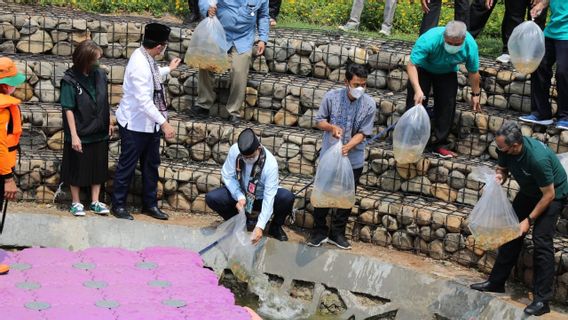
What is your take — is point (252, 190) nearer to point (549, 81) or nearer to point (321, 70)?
point (321, 70)

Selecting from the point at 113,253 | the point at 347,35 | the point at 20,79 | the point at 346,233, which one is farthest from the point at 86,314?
the point at 347,35

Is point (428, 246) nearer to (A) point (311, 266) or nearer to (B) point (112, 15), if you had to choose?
(A) point (311, 266)

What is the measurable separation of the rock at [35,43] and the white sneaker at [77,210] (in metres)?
2.59

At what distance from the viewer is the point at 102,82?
9.74m

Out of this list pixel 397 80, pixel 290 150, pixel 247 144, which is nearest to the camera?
pixel 247 144

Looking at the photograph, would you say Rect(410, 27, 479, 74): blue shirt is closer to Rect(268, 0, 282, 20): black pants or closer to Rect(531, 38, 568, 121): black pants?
Rect(531, 38, 568, 121): black pants

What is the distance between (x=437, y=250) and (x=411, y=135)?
3.54 feet

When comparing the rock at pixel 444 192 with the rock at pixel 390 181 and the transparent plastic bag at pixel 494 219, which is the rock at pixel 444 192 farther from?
the transparent plastic bag at pixel 494 219

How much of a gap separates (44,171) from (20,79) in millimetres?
1795

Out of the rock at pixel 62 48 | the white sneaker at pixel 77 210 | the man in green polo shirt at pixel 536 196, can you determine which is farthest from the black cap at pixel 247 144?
the rock at pixel 62 48

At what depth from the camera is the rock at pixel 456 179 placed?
→ 391 inches

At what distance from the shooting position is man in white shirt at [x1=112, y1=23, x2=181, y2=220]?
9.49m

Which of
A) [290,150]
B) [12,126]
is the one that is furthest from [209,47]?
[12,126]

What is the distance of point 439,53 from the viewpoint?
972 centimetres
